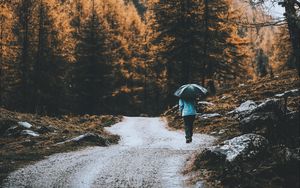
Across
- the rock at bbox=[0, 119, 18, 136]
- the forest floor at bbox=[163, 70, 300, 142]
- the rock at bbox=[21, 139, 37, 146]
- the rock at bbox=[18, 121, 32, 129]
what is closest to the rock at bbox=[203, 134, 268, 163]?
the forest floor at bbox=[163, 70, 300, 142]

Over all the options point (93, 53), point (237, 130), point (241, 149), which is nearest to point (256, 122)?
point (237, 130)

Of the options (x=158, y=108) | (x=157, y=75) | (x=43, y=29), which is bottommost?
(x=158, y=108)

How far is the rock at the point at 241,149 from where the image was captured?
30.3 feet

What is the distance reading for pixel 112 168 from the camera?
34.1ft

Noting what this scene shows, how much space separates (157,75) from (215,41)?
15.6m

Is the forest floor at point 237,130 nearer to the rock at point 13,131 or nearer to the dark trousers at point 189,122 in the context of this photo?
the dark trousers at point 189,122

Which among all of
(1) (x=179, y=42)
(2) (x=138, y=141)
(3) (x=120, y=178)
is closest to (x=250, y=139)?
(3) (x=120, y=178)

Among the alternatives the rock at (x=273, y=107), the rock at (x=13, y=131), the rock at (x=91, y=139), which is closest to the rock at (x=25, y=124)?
A: the rock at (x=13, y=131)

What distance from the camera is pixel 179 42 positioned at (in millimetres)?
30047

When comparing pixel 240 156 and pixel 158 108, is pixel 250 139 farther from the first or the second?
pixel 158 108

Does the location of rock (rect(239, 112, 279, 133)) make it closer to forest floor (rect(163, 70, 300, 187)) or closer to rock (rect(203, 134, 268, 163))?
forest floor (rect(163, 70, 300, 187))

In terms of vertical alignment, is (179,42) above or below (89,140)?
above

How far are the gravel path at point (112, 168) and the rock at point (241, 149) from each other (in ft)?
3.64

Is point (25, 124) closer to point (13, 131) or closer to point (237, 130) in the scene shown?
point (13, 131)
